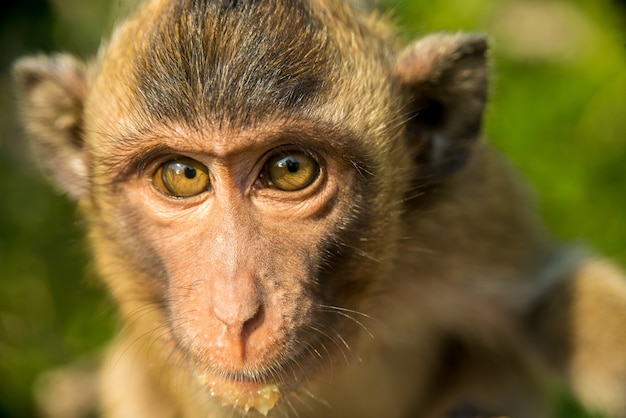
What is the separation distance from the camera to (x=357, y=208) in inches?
128

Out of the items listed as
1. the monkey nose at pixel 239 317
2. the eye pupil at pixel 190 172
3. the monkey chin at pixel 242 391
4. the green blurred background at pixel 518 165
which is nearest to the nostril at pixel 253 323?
the monkey nose at pixel 239 317

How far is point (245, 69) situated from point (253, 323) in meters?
0.92

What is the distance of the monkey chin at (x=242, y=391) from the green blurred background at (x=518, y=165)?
2.67 metres

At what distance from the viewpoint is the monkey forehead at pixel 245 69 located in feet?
9.86

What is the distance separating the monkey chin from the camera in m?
2.95

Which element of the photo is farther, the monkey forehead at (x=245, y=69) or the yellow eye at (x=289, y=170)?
the yellow eye at (x=289, y=170)

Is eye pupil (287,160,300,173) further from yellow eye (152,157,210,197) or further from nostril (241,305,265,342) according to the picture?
nostril (241,305,265,342)

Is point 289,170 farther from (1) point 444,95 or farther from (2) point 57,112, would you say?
(2) point 57,112

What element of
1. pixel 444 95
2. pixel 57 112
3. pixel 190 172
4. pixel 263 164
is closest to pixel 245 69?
pixel 263 164

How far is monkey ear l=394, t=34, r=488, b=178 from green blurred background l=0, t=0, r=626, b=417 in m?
2.01

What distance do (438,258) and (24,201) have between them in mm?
4744

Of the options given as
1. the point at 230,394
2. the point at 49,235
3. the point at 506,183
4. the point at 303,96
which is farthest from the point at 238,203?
the point at 49,235

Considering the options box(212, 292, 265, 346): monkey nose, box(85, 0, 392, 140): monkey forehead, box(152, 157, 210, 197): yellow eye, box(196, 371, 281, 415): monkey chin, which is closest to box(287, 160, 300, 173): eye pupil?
box(85, 0, 392, 140): monkey forehead

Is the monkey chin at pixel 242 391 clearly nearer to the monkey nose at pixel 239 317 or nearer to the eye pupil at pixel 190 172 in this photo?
the monkey nose at pixel 239 317
